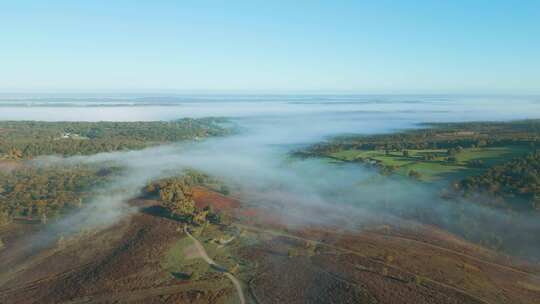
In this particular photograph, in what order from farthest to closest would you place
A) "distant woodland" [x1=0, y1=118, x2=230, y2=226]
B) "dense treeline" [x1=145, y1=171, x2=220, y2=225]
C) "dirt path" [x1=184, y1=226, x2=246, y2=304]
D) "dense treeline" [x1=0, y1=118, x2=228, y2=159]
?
1. "dense treeline" [x1=0, y1=118, x2=228, y2=159]
2. "distant woodland" [x1=0, y1=118, x2=230, y2=226]
3. "dense treeline" [x1=145, y1=171, x2=220, y2=225]
4. "dirt path" [x1=184, y1=226, x2=246, y2=304]

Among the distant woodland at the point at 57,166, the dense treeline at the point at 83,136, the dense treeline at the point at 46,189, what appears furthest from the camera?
the dense treeline at the point at 83,136

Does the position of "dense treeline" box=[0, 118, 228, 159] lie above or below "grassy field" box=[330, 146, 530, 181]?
below

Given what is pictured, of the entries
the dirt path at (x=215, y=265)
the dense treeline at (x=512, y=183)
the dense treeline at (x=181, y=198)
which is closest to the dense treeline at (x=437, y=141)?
the dense treeline at (x=512, y=183)

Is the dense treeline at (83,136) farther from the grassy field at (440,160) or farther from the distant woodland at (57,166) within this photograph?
the grassy field at (440,160)

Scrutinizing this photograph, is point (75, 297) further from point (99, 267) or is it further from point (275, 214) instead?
point (275, 214)

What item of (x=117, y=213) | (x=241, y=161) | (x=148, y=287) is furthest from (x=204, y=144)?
(x=148, y=287)

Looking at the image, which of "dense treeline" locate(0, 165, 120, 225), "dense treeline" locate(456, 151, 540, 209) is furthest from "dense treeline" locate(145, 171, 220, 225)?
"dense treeline" locate(456, 151, 540, 209)

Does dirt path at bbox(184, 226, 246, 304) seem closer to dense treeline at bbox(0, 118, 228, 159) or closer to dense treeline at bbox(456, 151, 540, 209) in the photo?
dense treeline at bbox(456, 151, 540, 209)
